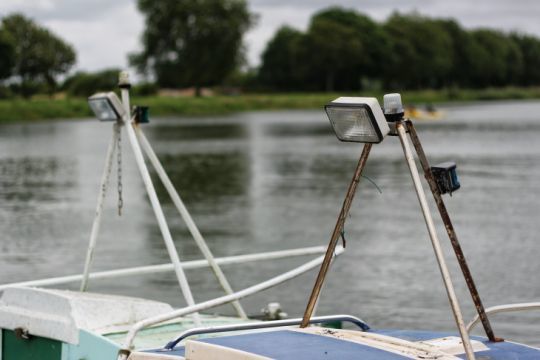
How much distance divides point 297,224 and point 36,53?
352 ft

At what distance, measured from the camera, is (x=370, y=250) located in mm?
18578

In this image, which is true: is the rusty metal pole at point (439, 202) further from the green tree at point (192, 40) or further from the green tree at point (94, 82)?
the green tree at point (192, 40)

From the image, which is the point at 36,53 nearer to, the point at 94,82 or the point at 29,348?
the point at 94,82

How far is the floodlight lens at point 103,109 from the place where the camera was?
345 inches

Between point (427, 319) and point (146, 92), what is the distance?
117 metres

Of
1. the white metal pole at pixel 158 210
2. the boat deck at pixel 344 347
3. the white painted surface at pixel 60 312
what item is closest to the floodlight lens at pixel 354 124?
the boat deck at pixel 344 347

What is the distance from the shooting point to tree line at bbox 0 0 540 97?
5064 inches

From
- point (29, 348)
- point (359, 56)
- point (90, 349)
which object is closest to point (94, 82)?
point (359, 56)

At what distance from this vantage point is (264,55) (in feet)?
572

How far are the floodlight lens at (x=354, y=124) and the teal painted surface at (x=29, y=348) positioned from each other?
8.81 ft

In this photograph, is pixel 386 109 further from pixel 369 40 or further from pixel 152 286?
pixel 369 40

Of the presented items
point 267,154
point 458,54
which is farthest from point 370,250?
point 458,54

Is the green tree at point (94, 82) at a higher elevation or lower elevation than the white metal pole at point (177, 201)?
lower

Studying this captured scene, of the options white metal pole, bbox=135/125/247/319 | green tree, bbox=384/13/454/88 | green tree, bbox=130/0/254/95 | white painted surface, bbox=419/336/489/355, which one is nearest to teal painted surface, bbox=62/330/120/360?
white metal pole, bbox=135/125/247/319
